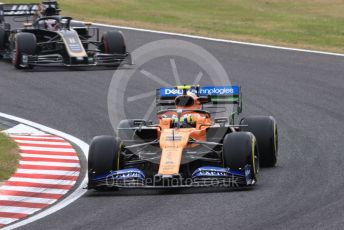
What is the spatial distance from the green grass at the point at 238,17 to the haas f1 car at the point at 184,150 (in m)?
15.5

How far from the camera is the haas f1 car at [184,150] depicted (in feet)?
47.6

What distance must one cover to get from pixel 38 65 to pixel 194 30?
31.5ft

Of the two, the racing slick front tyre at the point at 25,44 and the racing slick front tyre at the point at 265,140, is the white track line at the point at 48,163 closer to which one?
the racing slick front tyre at the point at 265,140

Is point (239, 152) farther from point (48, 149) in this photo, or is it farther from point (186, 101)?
point (48, 149)

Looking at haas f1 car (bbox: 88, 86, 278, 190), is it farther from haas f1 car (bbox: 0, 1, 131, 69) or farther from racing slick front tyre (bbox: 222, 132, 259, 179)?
haas f1 car (bbox: 0, 1, 131, 69)

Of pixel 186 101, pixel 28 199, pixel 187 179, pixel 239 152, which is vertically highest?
pixel 186 101

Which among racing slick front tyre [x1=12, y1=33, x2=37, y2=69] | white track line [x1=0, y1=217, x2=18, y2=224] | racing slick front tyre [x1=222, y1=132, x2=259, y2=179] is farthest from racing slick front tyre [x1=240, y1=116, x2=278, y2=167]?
racing slick front tyre [x1=12, y1=33, x2=37, y2=69]

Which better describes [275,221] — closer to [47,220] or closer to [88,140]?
[47,220]

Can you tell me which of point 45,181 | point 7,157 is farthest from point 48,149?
point 45,181

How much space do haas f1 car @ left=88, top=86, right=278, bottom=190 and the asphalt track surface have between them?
22cm

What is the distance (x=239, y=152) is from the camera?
14641mm

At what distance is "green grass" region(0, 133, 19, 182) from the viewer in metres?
16.1

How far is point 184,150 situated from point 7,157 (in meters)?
3.54

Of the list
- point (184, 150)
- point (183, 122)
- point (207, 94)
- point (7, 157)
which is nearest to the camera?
point (184, 150)
